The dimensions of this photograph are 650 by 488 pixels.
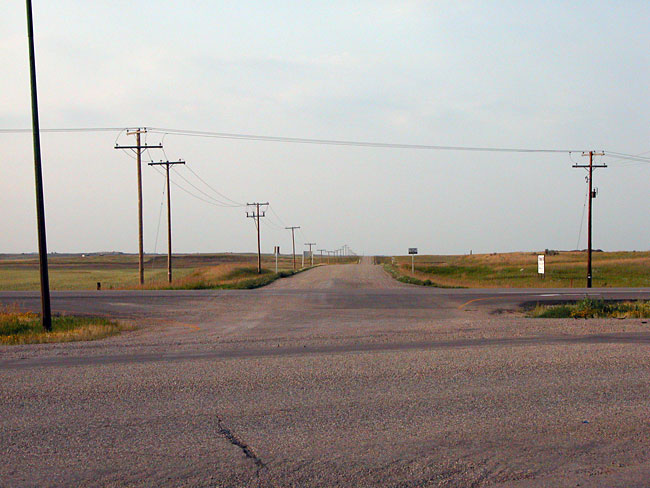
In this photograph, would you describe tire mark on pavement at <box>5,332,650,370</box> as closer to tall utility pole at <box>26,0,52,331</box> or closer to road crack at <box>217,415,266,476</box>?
road crack at <box>217,415,266,476</box>

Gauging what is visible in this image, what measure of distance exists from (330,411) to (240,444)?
164 cm

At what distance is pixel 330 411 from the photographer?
26.2 feet

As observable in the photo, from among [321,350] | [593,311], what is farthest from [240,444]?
[593,311]

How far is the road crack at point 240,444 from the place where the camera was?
6.06 metres

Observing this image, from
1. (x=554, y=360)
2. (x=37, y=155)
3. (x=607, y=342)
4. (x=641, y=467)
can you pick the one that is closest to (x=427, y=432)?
(x=641, y=467)

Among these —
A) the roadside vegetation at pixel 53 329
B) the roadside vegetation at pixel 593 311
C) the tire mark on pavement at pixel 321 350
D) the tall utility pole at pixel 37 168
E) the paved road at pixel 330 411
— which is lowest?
the roadside vegetation at pixel 593 311

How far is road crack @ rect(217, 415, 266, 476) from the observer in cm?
606

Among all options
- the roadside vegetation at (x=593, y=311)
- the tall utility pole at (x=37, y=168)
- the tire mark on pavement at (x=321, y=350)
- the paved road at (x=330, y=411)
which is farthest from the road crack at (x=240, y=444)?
the roadside vegetation at (x=593, y=311)

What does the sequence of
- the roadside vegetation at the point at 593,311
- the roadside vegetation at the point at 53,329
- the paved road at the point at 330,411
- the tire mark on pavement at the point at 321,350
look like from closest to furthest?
the paved road at the point at 330,411 → the tire mark on pavement at the point at 321,350 → the roadside vegetation at the point at 53,329 → the roadside vegetation at the point at 593,311

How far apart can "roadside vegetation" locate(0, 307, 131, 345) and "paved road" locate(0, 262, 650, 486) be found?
5.05 ft

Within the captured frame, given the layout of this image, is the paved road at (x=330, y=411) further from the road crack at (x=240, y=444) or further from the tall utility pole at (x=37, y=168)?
the tall utility pole at (x=37, y=168)

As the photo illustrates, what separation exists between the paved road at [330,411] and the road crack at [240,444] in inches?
1.1

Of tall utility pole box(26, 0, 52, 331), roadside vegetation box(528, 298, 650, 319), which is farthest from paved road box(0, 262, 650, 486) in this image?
roadside vegetation box(528, 298, 650, 319)

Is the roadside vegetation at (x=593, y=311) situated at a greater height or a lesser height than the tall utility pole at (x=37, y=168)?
lesser
